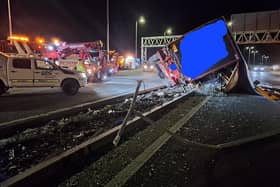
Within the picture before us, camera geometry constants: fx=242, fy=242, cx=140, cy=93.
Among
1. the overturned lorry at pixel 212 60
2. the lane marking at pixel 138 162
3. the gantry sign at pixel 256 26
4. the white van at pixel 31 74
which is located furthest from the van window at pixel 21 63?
the gantry sign at pixel 256 26

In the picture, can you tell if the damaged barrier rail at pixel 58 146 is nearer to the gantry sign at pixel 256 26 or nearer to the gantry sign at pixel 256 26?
the gantry sign at pixel 256 26

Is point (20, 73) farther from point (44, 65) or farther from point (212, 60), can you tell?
point (212, 60)

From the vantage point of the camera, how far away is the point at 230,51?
40.6 feet

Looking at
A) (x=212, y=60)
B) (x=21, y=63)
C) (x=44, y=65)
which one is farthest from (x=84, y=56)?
Answer: (x=212, y=60)

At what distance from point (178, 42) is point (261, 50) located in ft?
341

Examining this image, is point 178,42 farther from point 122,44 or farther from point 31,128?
point 122,44

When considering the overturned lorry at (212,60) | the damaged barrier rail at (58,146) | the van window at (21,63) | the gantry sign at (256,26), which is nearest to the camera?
the damaged barrier rail at (58,146)

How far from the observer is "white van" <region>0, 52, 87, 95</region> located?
10.9 metres

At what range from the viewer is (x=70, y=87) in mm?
12234

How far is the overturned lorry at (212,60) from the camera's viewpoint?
486 inches

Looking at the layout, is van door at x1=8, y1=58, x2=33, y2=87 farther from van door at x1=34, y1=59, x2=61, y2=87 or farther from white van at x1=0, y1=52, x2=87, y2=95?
van door at x1=34, y1=59, x2=61, y2=87

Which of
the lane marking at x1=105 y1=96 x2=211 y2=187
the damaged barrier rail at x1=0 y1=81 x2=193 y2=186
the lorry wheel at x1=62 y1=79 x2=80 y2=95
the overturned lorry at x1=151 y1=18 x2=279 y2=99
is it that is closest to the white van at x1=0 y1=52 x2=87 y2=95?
the lorry wheel at x1=62 y1=79 x2=80 y2=95

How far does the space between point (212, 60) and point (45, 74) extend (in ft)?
27.9

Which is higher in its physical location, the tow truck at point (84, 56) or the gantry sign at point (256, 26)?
the gantry sign at point (256, 26)
